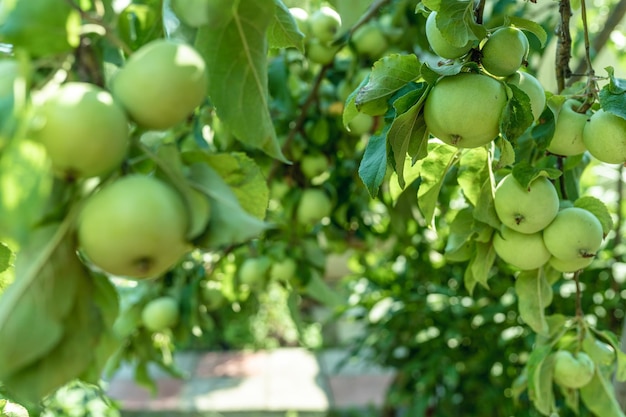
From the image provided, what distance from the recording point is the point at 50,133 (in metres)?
0.41

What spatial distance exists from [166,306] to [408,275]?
115 centimetres

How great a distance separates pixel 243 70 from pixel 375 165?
0.24 meters

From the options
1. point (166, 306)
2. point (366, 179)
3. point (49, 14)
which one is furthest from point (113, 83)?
point (166, 306)

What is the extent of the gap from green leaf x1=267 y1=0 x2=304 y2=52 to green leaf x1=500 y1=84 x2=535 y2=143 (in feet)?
0.74

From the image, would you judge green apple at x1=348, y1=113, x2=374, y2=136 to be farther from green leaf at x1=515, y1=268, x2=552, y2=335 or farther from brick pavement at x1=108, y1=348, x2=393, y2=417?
brick pavement at x1=108, y1=348, x2=393, y2=417

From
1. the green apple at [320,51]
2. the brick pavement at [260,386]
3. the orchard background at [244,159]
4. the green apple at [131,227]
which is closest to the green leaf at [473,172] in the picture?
the orchard background at [244,159]

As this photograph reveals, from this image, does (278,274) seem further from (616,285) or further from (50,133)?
(50,133)

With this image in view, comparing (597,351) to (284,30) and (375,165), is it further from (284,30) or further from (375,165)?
(284,30)

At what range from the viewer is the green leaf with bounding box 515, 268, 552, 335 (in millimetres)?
939

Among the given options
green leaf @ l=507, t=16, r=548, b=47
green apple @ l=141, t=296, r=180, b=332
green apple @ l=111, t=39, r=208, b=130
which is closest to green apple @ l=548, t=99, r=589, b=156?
green leaf @ l=507, t=16, r=548, b=47

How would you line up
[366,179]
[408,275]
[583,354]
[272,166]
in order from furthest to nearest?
[408,275]
[272,166]
[583,354]
[366,179]

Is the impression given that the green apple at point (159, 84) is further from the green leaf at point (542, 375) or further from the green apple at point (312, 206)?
the green apple at point (312, 206)

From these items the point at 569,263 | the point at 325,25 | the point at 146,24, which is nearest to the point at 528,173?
the point at 569,263

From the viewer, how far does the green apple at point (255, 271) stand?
170cm
